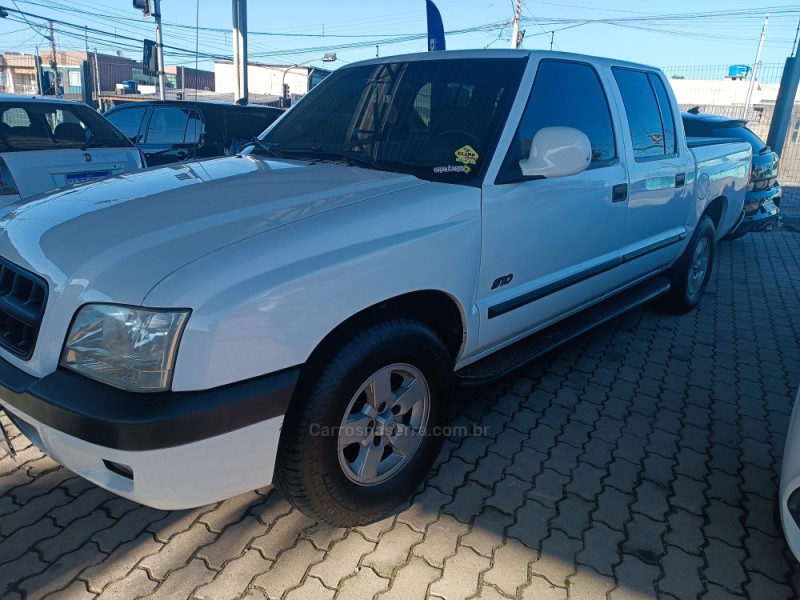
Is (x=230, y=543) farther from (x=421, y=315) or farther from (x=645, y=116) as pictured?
(x=645, y=116)

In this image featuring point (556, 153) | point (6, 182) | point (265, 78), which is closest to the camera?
point (556, 153)

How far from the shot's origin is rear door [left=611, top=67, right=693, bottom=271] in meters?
3.63

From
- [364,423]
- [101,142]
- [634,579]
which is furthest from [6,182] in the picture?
[634,579]

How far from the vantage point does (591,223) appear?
3.19 metres

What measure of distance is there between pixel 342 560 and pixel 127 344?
3.74 ft

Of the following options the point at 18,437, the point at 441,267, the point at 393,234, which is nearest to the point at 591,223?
the point at 441,267

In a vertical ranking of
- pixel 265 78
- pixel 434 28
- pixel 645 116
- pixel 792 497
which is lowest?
pixel 792 497

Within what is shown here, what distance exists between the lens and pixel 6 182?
4.52m

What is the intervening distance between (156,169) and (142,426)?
173 centimetres

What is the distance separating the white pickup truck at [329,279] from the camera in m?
1.72

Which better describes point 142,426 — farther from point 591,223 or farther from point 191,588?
point 591,223

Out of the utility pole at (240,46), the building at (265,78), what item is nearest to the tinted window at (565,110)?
the utility pole at (240,46)

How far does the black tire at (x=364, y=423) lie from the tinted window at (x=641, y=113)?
2183 millimetres

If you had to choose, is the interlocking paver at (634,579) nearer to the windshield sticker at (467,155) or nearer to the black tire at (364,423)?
the black tire at (364,423)
